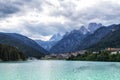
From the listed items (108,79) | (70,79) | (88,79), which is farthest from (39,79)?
(108,79)

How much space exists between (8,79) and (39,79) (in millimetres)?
6667

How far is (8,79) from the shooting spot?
6103cm

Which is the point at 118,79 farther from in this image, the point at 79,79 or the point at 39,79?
the point at 39,79

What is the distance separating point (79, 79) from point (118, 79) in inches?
322

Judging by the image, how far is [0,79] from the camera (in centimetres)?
6109

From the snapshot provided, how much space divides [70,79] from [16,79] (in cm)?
1160

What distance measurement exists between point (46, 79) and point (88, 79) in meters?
9.07

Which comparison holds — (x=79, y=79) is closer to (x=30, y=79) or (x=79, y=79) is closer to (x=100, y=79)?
(x=100, y=79)

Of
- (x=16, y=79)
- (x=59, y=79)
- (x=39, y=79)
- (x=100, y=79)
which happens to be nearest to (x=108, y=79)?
(x=100, y=79)

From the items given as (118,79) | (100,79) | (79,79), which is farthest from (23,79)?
(118,79)

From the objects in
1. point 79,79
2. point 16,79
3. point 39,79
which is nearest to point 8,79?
point 16,79

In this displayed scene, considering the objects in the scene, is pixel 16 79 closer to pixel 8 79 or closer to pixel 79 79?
pixel 8 79

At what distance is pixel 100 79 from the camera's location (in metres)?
59.9

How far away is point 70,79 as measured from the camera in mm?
60094
